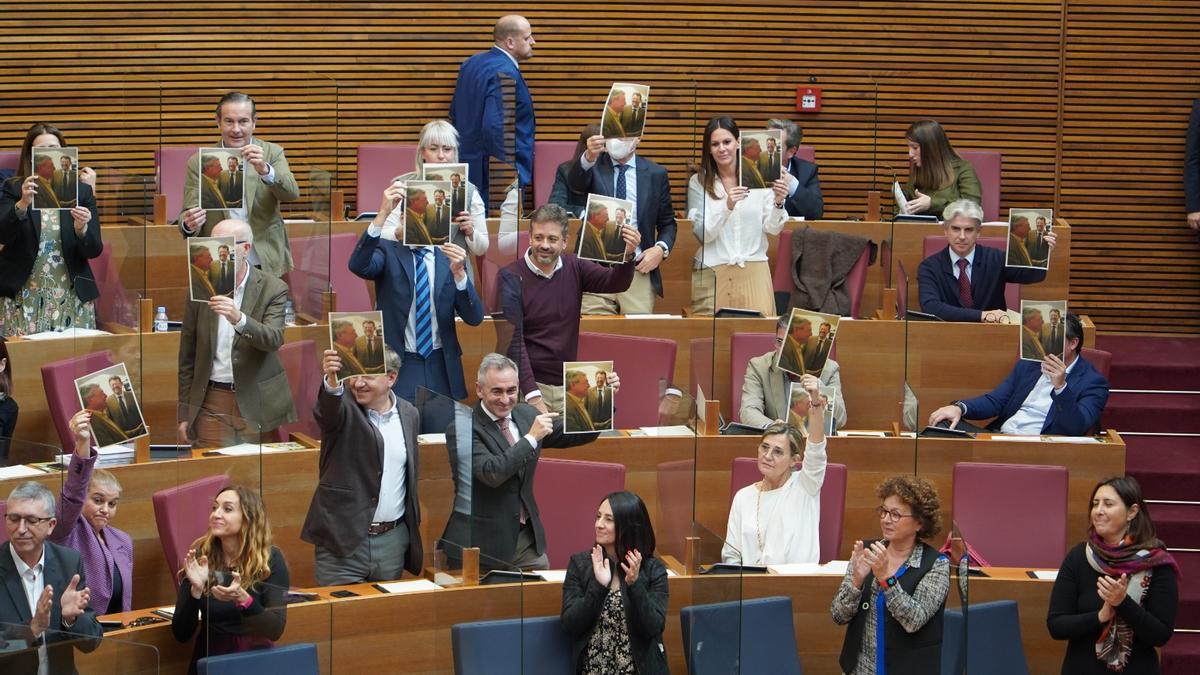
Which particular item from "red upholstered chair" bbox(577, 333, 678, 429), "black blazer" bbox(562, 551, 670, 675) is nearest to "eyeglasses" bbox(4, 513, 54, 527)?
"black blazer" bbox(562, 551, 670, 675)

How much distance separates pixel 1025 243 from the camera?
6.59 m

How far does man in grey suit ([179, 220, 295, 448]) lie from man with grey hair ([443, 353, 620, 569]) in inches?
31.1

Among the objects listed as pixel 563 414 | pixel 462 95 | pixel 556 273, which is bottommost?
pixel 563 414

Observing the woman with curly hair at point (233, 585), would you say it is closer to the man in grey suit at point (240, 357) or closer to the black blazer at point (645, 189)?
the man in grey suit at point (240, 357)

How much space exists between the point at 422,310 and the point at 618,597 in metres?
1.42

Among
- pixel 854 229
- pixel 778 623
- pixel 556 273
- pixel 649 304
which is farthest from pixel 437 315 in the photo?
pixel 854 229

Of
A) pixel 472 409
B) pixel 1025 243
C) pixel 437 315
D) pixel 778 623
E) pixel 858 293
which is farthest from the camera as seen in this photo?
pixel 858 293

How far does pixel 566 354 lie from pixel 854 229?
1707 mm

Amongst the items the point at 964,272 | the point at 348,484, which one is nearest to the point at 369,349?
the point at 348,484

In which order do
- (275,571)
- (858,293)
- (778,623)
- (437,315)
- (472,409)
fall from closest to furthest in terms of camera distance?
1. (275,571)
2. (778,623)
3. (472,409)
4. (437,315)
5. (858,293)

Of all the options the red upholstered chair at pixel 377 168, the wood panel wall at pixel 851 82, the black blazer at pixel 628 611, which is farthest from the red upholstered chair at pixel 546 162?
the black blazer at pixel 628 611

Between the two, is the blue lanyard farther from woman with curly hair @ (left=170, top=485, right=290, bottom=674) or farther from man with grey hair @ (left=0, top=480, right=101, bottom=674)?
man with grey hair @ (left=0, top=480, right=101, bottom=674)

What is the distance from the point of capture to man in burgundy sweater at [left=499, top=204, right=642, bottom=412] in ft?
19.8

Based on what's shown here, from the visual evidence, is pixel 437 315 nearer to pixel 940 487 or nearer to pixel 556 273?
pixel 556 273
